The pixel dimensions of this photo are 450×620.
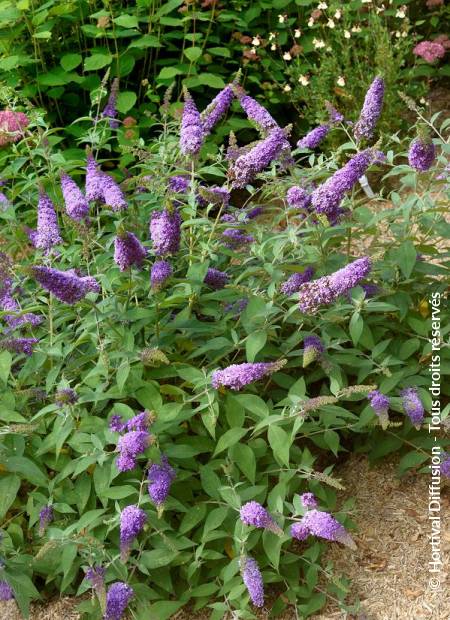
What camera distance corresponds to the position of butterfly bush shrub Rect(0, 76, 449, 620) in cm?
263

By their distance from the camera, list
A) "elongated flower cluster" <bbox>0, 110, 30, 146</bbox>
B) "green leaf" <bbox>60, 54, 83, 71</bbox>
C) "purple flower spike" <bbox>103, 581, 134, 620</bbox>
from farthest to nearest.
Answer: "green leaf" <bbox>60, 54, 83, 71</bbox> < "elongated flower cluster" <bbox>0, 110, 30, 146</bbox> < "purple flower spike" <bbox>103, 581, 134, 620</bbox>

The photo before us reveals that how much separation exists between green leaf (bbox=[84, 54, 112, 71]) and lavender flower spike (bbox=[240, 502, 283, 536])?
347 cm

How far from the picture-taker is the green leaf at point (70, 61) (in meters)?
5.44

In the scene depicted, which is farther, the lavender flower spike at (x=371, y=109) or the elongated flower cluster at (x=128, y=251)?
the lavender flower spike at (x=371, y=109)

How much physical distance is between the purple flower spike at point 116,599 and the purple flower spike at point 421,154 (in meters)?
1.66

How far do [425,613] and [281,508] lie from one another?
0.59 m

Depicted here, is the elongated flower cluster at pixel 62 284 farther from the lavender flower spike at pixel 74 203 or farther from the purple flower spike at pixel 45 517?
the purple flower spike at pixel 45 517

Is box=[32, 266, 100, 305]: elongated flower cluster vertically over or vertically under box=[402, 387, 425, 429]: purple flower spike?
over

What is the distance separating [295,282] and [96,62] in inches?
116

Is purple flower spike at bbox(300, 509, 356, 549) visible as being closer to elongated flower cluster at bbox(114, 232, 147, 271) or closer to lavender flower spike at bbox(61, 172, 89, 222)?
elongated flower cluster at bbox(114, 232, 147, 271)

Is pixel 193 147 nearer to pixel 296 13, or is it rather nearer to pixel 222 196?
pixel 222 196

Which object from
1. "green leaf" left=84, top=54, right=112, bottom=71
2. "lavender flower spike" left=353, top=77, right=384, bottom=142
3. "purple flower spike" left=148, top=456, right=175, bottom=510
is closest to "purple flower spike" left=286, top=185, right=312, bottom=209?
"lavender flower spike" left=353, top=77, right=384, bottom=142

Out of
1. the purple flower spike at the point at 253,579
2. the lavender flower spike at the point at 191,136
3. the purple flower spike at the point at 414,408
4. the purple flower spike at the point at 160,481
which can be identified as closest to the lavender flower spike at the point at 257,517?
the purple flower spike at the point at 253,579

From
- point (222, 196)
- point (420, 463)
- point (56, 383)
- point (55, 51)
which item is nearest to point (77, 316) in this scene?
point (56, 383)
